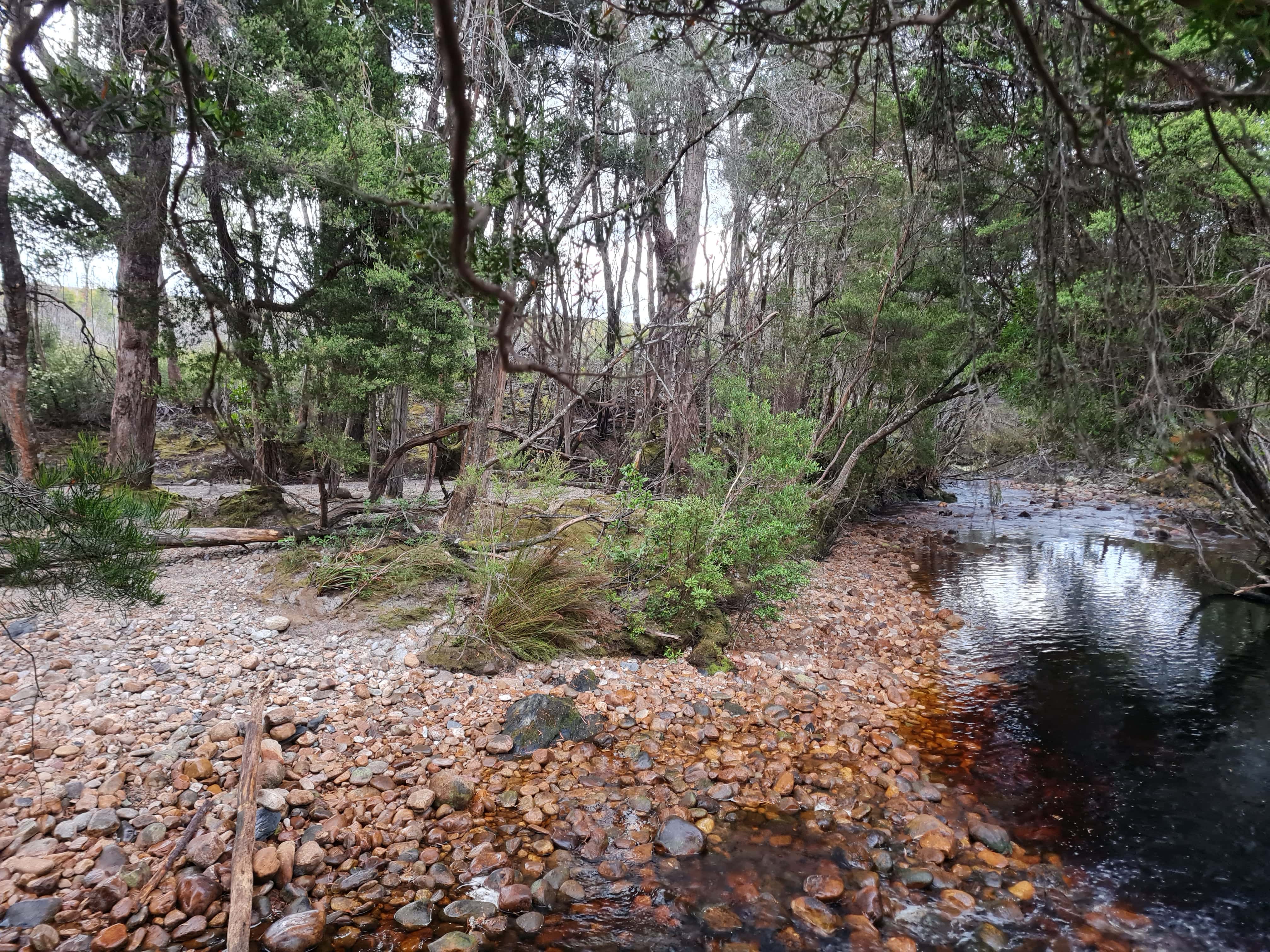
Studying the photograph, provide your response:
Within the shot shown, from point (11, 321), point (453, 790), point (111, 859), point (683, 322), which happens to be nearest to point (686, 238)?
point (683, 322)

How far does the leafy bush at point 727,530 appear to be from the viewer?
463 cm

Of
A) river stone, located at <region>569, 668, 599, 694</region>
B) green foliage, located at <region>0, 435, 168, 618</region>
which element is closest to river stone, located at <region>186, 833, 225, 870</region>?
green foliage, located at <region>0, 435, 168, 618</region>

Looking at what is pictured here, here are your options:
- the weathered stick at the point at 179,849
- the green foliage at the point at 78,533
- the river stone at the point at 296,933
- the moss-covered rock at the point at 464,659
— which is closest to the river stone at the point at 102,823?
the weathered stick at the point at 179,849

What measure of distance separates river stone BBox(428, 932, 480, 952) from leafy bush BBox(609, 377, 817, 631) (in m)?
2.39

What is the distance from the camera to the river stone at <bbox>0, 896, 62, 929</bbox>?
2223 mm

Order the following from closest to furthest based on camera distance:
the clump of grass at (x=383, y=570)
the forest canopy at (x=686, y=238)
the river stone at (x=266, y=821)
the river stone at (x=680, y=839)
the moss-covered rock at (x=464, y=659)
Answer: the forest canopy at (x=686, y=238), the river stone at (x=266, y=821), the river stone at (x=680, y=839), the moss-covered rock at (x=464, y=659), the clump of grass at (x=383, y=570)

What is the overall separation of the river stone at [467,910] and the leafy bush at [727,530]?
7.38ft

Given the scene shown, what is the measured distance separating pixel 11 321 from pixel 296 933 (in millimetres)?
4658

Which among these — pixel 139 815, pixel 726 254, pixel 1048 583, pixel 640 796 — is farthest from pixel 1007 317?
pixel 139 815

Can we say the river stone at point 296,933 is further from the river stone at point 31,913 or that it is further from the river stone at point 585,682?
the river stone at point 585,682

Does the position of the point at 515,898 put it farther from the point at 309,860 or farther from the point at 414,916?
the point at 309,860

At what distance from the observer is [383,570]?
16.0 feet

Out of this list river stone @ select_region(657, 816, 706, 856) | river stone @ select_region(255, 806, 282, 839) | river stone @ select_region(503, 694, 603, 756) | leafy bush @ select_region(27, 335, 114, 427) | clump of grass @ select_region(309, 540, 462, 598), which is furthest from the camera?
leafy bush @ select_region(27, 335, 114, 427)

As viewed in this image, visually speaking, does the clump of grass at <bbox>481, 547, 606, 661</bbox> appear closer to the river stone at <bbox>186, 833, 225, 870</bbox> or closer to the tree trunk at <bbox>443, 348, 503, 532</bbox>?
the tree trunk at <bbox>443, 348, 503, 532</bbox>
